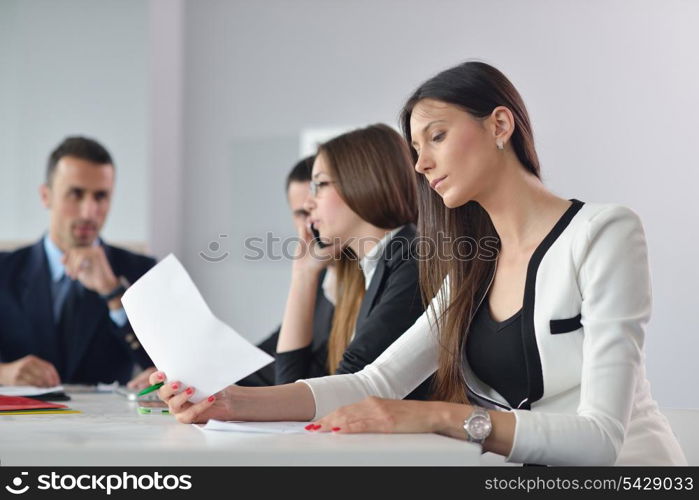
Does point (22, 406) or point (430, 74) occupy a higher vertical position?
point (430, 74)

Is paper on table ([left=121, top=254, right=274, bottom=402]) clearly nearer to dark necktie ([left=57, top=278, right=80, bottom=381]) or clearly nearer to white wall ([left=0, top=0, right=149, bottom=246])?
dark necktie ([left=57, top=278, right=80, bottom=381])

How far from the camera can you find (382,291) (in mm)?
2311

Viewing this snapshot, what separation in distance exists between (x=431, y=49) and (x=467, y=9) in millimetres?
306

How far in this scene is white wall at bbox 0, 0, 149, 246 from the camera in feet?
15.2

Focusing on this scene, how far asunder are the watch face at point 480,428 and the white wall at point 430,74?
3.67 meters

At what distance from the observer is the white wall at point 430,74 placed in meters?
4.73

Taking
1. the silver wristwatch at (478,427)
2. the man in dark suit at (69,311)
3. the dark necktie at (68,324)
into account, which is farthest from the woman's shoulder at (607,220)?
the dark necktie at (68,324)

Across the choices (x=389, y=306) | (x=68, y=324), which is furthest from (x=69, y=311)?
(x=389, y=306)

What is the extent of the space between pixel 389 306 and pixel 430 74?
3.15 meters

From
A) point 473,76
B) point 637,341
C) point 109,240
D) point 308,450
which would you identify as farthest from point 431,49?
point 308,450

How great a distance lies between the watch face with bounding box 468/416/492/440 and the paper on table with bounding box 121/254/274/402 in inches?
13.7

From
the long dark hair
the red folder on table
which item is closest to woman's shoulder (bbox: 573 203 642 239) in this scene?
the long dark hair

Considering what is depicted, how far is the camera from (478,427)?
128 cm

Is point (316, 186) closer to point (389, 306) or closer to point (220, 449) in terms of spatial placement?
point (389, 306)
